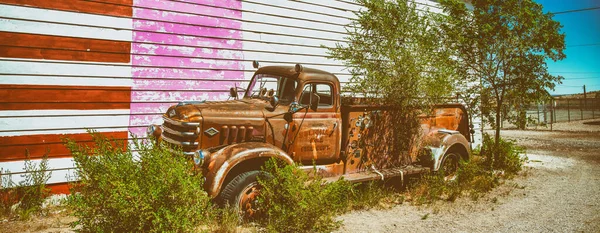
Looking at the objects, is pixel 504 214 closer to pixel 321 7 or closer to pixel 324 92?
pixel 324 92

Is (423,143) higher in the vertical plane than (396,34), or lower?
lower

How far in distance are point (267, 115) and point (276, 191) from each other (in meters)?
1.02

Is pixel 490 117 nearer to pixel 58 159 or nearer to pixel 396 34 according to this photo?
pixel 396 34

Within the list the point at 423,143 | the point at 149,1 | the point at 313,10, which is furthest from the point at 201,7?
the point at 423,143

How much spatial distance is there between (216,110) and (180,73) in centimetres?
254

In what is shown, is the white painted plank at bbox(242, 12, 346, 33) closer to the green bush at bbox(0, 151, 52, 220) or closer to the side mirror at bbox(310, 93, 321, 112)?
the side mirror at bbox(310, 93, 321, 112)

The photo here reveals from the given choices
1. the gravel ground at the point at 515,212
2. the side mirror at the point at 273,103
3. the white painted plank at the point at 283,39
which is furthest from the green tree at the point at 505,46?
the side mirror at the point at 273,103

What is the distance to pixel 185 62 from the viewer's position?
6.77m

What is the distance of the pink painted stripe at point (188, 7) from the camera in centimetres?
637

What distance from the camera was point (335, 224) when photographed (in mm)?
4410

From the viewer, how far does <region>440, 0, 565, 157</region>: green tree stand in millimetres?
7895

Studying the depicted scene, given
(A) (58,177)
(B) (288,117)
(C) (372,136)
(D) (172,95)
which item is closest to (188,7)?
(D) (172,95)

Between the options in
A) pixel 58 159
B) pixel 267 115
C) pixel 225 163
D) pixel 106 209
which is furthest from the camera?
pixel 58 159

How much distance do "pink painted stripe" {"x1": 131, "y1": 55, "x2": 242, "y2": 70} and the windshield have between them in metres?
1.56
